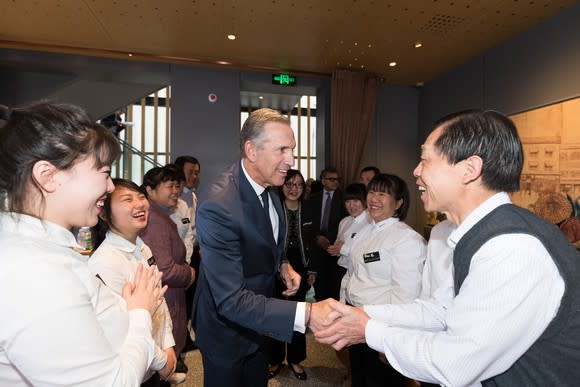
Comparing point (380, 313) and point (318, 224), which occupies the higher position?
point (318, 224)

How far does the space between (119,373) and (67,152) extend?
21.5 inches

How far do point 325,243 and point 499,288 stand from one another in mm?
3089

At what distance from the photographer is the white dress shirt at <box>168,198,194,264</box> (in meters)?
3.61

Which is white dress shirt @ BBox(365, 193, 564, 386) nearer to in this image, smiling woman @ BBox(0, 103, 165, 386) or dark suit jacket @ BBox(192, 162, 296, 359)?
dark suit jacket @ BBox(192, 162, 296, 359)

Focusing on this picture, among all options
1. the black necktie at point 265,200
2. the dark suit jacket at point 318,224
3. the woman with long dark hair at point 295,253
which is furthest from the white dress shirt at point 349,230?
the black necktie at point 265,200

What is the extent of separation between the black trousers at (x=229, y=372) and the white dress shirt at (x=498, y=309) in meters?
0.97

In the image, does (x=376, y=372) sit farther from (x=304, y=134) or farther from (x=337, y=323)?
(x=304, y=134)

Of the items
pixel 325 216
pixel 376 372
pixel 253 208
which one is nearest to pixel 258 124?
pixel 253 208

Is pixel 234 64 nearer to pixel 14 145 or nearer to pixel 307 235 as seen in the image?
pixel 307 235

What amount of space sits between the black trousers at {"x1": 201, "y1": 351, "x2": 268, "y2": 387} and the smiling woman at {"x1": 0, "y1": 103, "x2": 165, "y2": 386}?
704 millimetres

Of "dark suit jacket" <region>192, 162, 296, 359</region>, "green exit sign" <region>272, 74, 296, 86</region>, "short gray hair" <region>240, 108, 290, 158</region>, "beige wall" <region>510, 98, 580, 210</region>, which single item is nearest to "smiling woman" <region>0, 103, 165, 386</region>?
"dark suit jacket" <region>192, 162, 296, 359</region>

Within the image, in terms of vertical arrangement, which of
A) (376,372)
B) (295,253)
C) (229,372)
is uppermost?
(295,253)

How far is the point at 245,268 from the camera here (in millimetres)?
1575

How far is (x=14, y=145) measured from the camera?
2.69 ft
